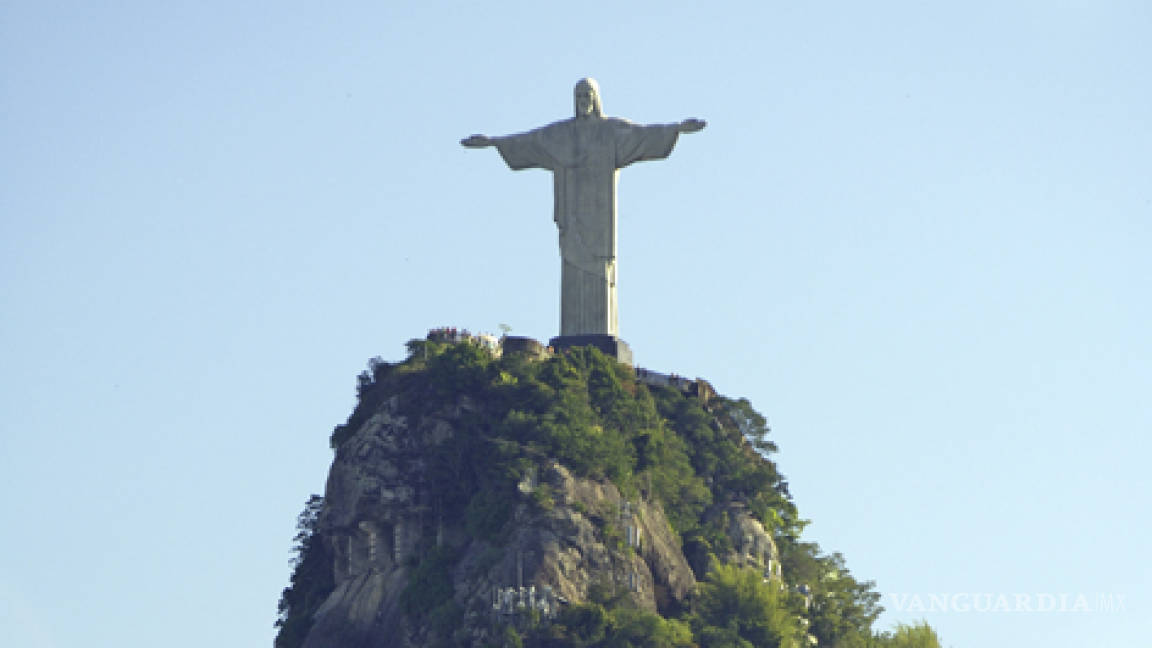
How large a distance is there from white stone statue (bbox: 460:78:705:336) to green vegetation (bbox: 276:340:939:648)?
2.18 m

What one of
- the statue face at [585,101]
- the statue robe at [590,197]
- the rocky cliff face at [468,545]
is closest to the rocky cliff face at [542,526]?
the rocky cliff face at [468,545]

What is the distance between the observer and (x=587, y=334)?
267ft

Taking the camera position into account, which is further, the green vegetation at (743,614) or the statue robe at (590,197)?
the statue robe at (590,197)

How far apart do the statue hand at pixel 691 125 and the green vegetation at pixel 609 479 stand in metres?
7.33

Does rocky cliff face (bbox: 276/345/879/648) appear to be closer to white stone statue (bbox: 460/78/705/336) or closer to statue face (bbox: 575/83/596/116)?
white stone statue (bbox: 460/78/705/336)

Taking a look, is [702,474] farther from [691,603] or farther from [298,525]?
[298,525]

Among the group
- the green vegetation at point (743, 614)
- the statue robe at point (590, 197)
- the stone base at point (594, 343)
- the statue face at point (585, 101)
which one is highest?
the statue face at point (585, 101)

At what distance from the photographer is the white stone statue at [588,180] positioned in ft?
268

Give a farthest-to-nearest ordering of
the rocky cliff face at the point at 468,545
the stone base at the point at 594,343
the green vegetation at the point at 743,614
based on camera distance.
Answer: the stone base at the point at 594,343 < the green vegetation at the point at 743,614 < the rocky cliff face at the point at 468,545

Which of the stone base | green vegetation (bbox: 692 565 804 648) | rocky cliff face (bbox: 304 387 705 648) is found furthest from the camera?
the stone base

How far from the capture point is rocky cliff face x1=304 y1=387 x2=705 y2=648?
2879 inches

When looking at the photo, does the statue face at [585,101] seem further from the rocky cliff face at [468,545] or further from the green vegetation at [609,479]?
the rocky cliff face at [468,545]

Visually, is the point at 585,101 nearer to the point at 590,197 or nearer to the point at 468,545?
the point at 590,197

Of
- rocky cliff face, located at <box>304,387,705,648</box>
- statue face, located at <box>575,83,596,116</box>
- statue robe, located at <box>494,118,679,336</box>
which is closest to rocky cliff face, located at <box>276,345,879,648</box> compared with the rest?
rocky cliff face, located at <box>304,387,705,648</box>
